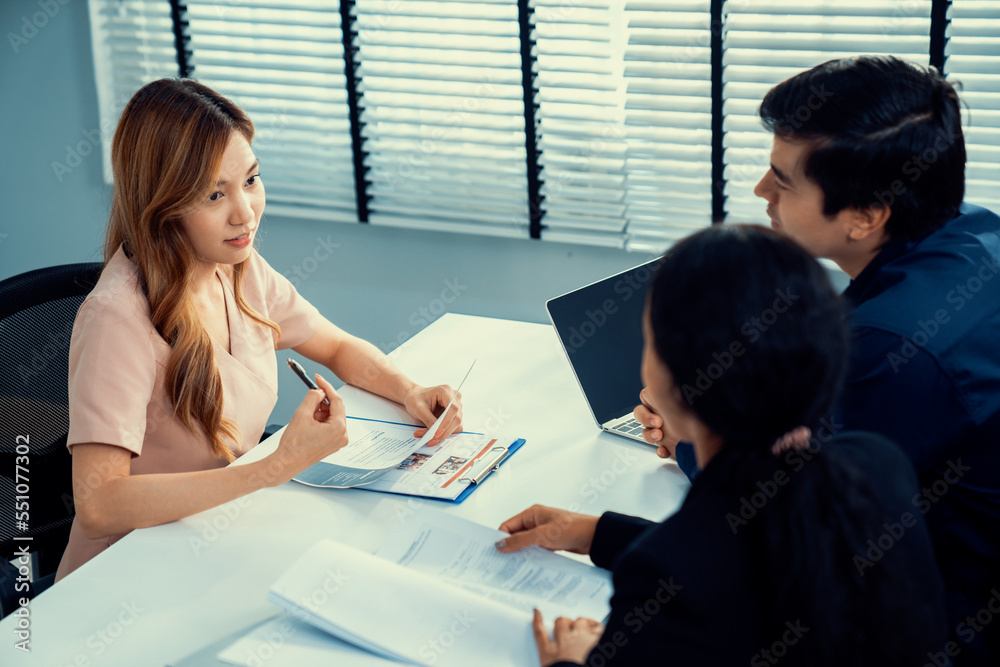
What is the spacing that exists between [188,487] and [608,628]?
2.55ft

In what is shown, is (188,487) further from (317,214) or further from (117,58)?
(117,58)

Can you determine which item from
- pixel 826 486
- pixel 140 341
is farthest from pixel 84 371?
pixel 826 486

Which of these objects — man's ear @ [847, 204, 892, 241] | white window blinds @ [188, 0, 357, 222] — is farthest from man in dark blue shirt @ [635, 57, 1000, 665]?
white window blinds @ [188, 0, 357, 222]

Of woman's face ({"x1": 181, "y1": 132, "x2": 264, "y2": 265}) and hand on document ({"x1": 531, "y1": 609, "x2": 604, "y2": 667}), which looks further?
woman's face ({"x1": 181, "y1": 132, "x2": 264, "y2": 265})

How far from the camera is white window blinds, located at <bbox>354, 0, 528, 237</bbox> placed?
2.85m

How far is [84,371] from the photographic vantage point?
4.74 ft

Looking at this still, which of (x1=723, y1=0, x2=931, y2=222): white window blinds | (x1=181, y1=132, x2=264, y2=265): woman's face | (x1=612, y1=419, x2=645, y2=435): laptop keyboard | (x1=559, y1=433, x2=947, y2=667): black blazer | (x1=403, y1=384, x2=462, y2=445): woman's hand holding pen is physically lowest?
(x1=612, y1=419, x2=645, y2=435): laptop keyboard

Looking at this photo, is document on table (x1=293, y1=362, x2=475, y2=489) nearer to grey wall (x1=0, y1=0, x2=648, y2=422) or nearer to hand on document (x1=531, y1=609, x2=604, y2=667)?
hand on document (x1=531, y1=609, x2=604, y2=667)

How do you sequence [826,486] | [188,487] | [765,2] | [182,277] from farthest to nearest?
[765,2] < [182,277] < [188,487] < [826,486]

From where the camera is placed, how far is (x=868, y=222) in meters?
1.31

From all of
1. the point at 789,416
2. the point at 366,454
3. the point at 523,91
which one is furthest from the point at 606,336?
the point at 523,91

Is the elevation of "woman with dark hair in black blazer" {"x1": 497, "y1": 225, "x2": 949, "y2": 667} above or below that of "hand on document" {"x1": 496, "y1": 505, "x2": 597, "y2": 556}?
above

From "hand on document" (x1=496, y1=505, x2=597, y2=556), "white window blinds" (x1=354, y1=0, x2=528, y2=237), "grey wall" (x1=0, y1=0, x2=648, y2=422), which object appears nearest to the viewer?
"hand on document" (x1=496, y1=505, x2=597, y2=556)

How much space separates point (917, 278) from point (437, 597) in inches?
30.3
